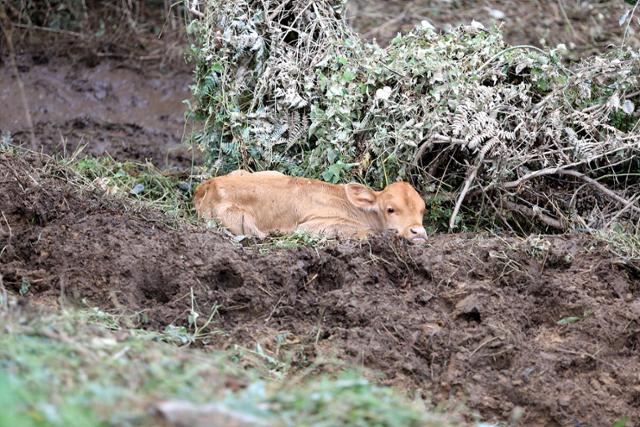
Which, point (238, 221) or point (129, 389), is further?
point (238, 221)

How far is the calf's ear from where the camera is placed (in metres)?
10.5

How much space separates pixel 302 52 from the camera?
1137 centimetres

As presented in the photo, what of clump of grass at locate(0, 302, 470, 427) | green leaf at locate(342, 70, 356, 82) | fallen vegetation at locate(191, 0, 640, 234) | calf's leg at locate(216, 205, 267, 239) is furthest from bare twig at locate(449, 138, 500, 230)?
clump of grass at locate(0, 302, 470, 427)

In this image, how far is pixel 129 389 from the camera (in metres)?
5.31

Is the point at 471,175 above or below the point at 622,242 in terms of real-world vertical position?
above

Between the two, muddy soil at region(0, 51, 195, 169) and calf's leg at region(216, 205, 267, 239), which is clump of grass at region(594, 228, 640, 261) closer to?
calf's leg at region(216, 205, 267, 239)

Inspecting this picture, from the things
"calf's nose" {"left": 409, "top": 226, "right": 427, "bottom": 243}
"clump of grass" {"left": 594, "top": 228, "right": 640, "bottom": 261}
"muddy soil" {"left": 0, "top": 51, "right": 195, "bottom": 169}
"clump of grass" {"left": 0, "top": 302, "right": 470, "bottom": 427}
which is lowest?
"muddy soil" {"left": 0, "top": 51, "right": 195, "bottom": 169}

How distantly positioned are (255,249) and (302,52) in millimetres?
2692

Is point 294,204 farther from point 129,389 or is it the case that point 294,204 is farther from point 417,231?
point 129,389

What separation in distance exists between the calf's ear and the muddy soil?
2907 mm

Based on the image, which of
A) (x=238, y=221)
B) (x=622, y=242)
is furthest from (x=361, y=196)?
(x=622, y=242)

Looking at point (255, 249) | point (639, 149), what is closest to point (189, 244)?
point (255, 249)

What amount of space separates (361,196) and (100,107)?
595 cm

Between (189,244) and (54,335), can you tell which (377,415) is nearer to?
(54,335)
